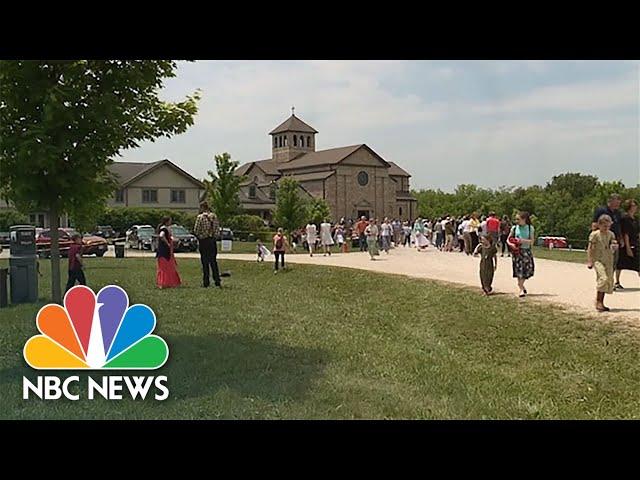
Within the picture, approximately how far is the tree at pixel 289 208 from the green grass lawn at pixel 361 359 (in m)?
14.1

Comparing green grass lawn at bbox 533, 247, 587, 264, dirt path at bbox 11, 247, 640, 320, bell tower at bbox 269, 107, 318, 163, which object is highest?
bell tower at bbox 269, 107, 318, 163

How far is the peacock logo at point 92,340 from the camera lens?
22.1ft

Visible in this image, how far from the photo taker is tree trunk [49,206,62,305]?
9.30 metres

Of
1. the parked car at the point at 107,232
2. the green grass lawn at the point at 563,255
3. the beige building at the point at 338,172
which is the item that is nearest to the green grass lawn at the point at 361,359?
the beige building at the point at 338,172

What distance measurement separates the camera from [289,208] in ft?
108

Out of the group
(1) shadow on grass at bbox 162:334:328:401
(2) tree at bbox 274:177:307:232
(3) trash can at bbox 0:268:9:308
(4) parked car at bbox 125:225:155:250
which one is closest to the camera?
(1) shadow on grass at bbox 162:334:328:401

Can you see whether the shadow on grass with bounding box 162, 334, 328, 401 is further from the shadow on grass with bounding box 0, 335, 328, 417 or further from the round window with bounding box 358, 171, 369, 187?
the round window with bounding box 358, 171, 369, 187

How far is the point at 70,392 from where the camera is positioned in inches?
261

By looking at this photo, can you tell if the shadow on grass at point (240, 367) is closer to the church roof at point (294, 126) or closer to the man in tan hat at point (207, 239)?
the church roof at point (294, 126)

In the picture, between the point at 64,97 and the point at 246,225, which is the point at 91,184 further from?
the point at 246,225

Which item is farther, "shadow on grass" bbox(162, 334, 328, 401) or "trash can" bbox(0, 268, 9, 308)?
"trash can" bbox(0, 268, 9, 308)

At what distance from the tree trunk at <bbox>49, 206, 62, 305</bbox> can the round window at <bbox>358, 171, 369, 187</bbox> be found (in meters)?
5.99

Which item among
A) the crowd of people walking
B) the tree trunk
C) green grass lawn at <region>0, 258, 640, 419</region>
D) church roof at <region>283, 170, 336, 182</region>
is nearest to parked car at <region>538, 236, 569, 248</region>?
the crowd of people walking
